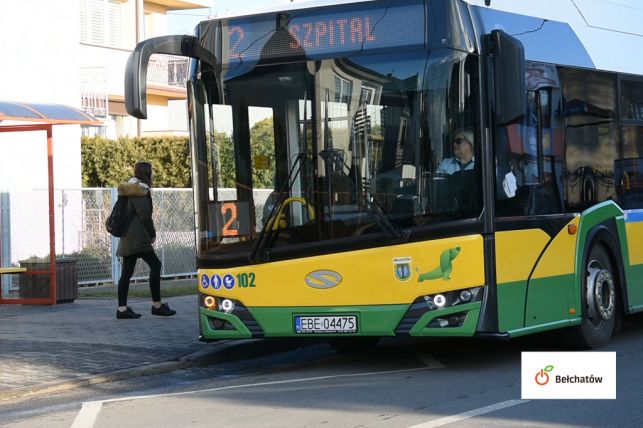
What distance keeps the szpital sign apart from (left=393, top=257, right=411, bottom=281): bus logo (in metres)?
1.42

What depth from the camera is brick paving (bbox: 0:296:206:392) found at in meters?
11.3

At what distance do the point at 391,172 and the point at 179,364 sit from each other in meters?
3.02

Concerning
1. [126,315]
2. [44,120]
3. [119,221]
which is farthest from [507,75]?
[44,120]

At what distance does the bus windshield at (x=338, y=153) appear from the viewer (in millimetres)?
10219

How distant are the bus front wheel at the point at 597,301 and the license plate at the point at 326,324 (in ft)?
7.55

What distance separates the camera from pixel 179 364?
11836 mm

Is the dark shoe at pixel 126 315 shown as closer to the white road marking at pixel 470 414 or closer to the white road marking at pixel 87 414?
the white road marking at pixel 87 414

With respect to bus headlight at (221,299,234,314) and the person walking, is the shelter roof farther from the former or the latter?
bus headlight at (221,299,234,314)

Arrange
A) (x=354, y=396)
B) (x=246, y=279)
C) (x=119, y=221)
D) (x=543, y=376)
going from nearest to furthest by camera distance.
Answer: (x=543, y=376), (x=354, y=396), (x=246, y=279), (x=119, y=221)

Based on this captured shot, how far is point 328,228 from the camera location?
10.5 meters

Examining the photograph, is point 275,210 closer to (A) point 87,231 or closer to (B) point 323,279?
(B) point 323,279

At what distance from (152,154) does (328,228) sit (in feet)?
77.3

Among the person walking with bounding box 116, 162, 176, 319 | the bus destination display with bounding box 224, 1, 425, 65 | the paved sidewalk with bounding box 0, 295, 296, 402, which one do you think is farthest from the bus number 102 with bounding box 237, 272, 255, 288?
the person walking with bounding box 116, 162, 176, 319

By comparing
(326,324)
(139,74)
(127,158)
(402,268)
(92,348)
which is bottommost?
(92,348)
